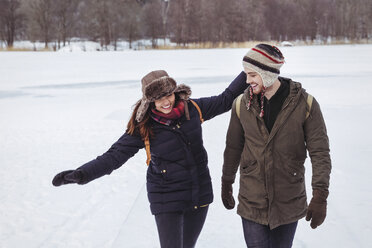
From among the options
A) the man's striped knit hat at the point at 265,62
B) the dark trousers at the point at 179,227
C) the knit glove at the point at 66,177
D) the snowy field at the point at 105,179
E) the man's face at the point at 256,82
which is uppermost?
the man's striped knit hat at the point at 265,62

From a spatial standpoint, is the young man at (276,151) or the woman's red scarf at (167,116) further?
the woman's red scarf at (167,116)

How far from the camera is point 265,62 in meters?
1.61

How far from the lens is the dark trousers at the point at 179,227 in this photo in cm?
184

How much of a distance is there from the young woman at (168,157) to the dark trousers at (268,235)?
1.06 ft

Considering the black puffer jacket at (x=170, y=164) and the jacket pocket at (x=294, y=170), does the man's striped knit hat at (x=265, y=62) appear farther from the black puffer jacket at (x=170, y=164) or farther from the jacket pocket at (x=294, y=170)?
the black puffer jacket at (x=170, y=164)

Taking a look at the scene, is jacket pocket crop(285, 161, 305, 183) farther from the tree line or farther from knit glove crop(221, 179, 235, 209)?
the tree line

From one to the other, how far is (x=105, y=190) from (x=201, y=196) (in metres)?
1.94

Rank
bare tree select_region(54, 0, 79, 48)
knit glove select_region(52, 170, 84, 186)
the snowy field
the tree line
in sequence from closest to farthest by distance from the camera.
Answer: knit glove select_region(52, 170, 84, 186), the snowy field, bare tree select_region(54, 0, 79, 48), the tree line

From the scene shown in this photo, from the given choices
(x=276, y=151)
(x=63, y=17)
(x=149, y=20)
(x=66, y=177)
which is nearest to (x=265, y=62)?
(x=276, y=151)

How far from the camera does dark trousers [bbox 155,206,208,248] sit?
72.3 inches

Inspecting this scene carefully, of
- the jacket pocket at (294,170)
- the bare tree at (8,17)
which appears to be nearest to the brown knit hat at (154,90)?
the jacket pocket at (294,170)

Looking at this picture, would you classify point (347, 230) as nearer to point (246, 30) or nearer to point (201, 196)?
point (201, 196)

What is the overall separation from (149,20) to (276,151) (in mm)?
Result: 40536

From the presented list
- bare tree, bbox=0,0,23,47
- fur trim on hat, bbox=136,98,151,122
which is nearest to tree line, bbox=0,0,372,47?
bare tree, bbox=0,0,23,47
